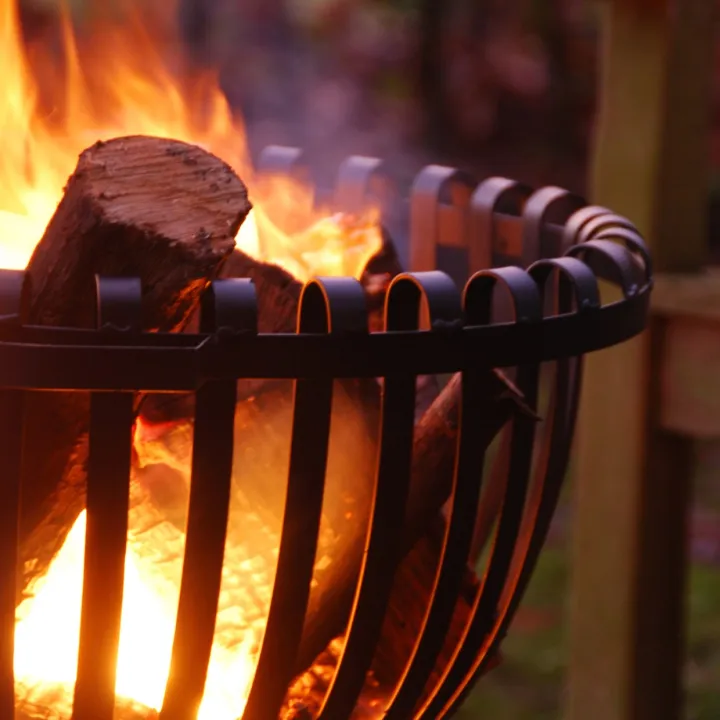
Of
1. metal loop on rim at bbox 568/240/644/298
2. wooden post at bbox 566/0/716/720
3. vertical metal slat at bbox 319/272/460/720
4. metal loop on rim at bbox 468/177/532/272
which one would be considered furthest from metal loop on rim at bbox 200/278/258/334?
wooden post at bbox 566/0/716/720

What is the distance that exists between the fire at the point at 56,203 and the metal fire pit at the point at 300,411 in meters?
0.16

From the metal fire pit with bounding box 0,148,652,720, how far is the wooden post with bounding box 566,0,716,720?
713 millimetres

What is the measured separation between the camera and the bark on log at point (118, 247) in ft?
3.15

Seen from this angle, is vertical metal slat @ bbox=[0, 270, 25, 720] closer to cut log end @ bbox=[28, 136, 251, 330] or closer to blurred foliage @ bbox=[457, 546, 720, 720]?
cut log end @ bbox=[28, 136, 251, 330]

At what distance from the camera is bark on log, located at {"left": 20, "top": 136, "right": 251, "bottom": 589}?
0.96 metres

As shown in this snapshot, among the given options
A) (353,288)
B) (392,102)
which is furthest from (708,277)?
(392,102)

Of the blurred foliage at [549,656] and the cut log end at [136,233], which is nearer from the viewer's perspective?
the cut log end at [136,233]

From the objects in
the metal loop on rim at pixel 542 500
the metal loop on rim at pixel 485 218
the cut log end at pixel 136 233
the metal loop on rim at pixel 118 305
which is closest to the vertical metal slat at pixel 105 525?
the metal loop on rim at pixel 118 305

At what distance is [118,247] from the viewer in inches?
37.9

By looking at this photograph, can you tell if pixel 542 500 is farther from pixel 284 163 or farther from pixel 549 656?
pixel 549 656

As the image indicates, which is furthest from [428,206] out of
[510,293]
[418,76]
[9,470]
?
[418,76]

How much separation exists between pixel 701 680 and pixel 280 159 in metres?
1.82

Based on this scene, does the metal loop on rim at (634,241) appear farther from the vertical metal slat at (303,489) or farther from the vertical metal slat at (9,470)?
the vertical metal slat at (9,470)

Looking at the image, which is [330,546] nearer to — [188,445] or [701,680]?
[188,445]
